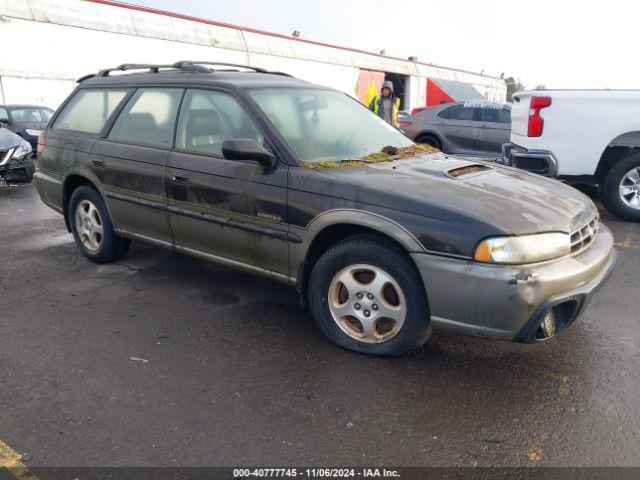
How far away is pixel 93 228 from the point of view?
15.8ft

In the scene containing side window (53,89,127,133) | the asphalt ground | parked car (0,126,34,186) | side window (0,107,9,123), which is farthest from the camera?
side window (0,107,9,123)

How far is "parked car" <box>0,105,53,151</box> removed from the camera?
41.1 feet

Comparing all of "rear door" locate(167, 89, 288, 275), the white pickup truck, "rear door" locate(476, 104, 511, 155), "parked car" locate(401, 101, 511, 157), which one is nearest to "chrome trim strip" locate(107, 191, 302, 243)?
"rear door" locate(167, 89, 288, 275)

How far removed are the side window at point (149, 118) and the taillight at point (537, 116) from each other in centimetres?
425

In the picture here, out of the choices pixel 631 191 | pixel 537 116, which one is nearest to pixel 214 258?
pixel 537 116

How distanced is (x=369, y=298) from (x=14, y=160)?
310 inches

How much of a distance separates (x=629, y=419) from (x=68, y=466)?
8.43 ft

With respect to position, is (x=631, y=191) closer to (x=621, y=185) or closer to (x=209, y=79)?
(x=621, y=185)

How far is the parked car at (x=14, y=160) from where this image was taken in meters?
8.59

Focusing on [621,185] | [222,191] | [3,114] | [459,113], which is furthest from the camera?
[3,114]

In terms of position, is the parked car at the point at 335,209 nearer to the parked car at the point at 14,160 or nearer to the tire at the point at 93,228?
the tire at the point at 93,228

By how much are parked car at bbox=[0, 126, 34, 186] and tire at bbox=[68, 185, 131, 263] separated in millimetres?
4581

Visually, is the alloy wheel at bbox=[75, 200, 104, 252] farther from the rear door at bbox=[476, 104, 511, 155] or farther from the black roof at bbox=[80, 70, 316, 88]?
the rear door at bbox=[476, 104, 511, 155]

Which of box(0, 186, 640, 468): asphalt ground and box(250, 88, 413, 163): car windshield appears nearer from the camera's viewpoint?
box(0, 186, 640, 468): asphalt ground
